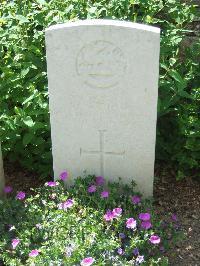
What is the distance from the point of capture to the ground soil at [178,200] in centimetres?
330

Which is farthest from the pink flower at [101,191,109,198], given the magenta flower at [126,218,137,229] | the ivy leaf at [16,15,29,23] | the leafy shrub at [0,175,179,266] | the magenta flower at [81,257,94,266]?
the ivy leaf at [16,15,29,23]

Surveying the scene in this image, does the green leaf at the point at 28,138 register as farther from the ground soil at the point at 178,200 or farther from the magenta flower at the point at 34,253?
the magenta flower at the point at 34,253

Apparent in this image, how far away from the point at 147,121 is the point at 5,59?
4.13ft

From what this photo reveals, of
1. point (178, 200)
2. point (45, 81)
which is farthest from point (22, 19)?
point (178, 200)

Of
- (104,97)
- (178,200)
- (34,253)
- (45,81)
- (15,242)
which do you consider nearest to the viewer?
(34,253)

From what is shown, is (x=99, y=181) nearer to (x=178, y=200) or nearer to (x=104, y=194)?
(x=104, y=194)

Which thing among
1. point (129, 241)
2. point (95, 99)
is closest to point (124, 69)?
point (95, 99)

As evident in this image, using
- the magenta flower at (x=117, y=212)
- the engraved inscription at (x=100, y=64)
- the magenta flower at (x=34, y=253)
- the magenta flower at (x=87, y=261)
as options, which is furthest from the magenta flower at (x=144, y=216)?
the engraved inscription at (x=100, y=64)

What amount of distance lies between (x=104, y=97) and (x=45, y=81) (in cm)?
73

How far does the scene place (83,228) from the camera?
9.60 ft

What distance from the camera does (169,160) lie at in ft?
13.2

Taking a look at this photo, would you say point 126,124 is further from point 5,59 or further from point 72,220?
point 5,59

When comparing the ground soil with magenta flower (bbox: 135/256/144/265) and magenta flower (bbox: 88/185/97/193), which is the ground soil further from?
magenta flower (bbox: 88/185/97/193)

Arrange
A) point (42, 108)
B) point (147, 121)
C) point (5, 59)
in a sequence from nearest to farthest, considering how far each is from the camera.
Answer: point (147, 121)
point (42, 108)
point (5, 59)
